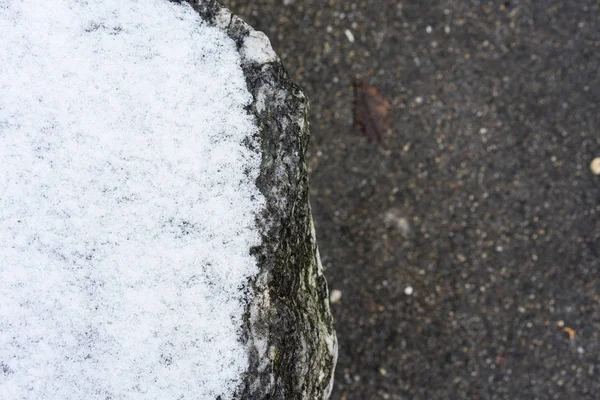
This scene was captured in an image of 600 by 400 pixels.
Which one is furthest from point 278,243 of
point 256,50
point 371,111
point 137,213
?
point 371,111

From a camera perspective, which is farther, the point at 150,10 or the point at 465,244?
the point at 465,244

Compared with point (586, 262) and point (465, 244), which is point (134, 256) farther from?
point (586, 262)

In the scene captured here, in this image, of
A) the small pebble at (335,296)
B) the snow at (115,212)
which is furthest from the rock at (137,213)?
the small pebble at (335,296)

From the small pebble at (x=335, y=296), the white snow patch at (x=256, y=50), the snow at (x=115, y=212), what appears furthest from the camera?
the small pebble at (x=335, y=296)

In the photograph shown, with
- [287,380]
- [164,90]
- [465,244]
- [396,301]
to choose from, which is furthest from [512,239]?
[164,90]

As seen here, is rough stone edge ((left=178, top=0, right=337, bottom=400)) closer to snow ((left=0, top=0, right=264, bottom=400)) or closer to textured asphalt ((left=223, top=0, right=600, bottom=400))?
snow ((left=0, top=0, right=264, bottom=400))

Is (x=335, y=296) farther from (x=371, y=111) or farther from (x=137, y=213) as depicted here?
(x=137, y=213)

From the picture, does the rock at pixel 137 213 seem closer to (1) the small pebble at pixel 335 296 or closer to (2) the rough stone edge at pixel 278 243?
(2) the rough stone edge at pixel 278 243
